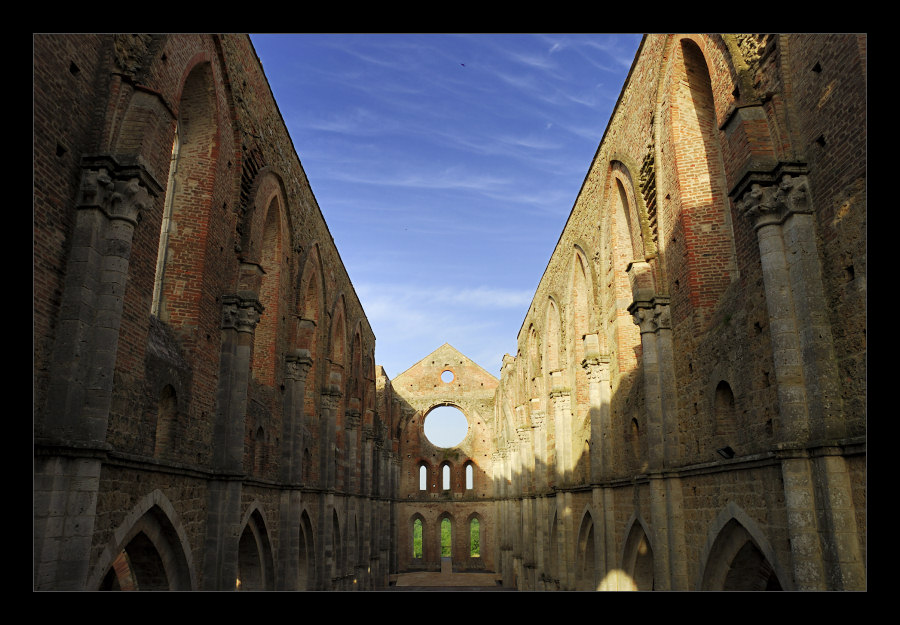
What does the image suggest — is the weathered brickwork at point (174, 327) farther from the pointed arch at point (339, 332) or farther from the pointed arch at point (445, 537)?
the pointed arch at point (445, 537)

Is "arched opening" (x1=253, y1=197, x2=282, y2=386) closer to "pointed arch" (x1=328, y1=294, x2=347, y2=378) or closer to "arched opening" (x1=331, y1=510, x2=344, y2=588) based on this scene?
"pointed arch" (x1=328, y1=294, x2=347, y2=378)

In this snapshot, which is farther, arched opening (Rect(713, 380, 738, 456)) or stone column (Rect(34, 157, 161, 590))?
arched opening (Rect(713, 380, 738, 456))

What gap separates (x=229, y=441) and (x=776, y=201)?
30.7 feet

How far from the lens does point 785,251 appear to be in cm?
719

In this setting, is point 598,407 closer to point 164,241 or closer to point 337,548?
point 164,241

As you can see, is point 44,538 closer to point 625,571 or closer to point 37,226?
point 37,226

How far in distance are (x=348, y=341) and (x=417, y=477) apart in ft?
71.0

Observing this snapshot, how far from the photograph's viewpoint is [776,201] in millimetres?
7250

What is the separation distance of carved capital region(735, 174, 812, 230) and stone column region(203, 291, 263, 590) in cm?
868

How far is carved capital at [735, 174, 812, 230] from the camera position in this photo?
7059 mm

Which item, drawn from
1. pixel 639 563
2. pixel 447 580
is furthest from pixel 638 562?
pixel 447 580

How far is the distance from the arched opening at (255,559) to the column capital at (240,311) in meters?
4.20

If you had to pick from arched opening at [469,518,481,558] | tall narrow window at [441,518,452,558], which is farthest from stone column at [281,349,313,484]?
tall narrow window at [441,518,452,558]

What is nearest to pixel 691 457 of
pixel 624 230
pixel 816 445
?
pixel 816 445
